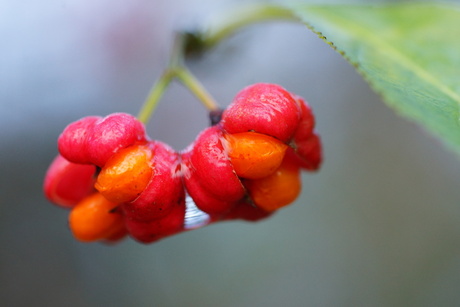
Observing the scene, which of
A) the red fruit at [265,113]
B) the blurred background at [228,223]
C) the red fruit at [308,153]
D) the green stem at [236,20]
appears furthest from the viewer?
the blurred background at [228,223]

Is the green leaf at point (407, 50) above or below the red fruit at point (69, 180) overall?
above

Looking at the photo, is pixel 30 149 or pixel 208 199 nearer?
pixel 208 199

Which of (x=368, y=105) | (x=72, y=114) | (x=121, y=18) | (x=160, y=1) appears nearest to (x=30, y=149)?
(x=72, y=114)

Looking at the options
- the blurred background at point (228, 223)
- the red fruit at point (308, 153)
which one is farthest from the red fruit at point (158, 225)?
the blurred background at point (228, 223)

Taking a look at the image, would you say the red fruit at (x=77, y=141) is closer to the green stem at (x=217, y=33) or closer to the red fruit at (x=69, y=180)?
Answer: the red fruit at (x=69, y=180)

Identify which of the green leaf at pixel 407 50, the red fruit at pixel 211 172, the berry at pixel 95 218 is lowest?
the berry at pixel 95 218

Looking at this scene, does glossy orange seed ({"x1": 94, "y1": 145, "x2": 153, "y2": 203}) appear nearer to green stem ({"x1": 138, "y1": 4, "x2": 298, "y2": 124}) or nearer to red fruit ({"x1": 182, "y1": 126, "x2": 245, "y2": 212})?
red fruit ({"x1": 182, "y1": 126, "x2": 245, "y2": 212})

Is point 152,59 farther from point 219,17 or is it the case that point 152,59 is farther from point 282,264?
point 219,17
